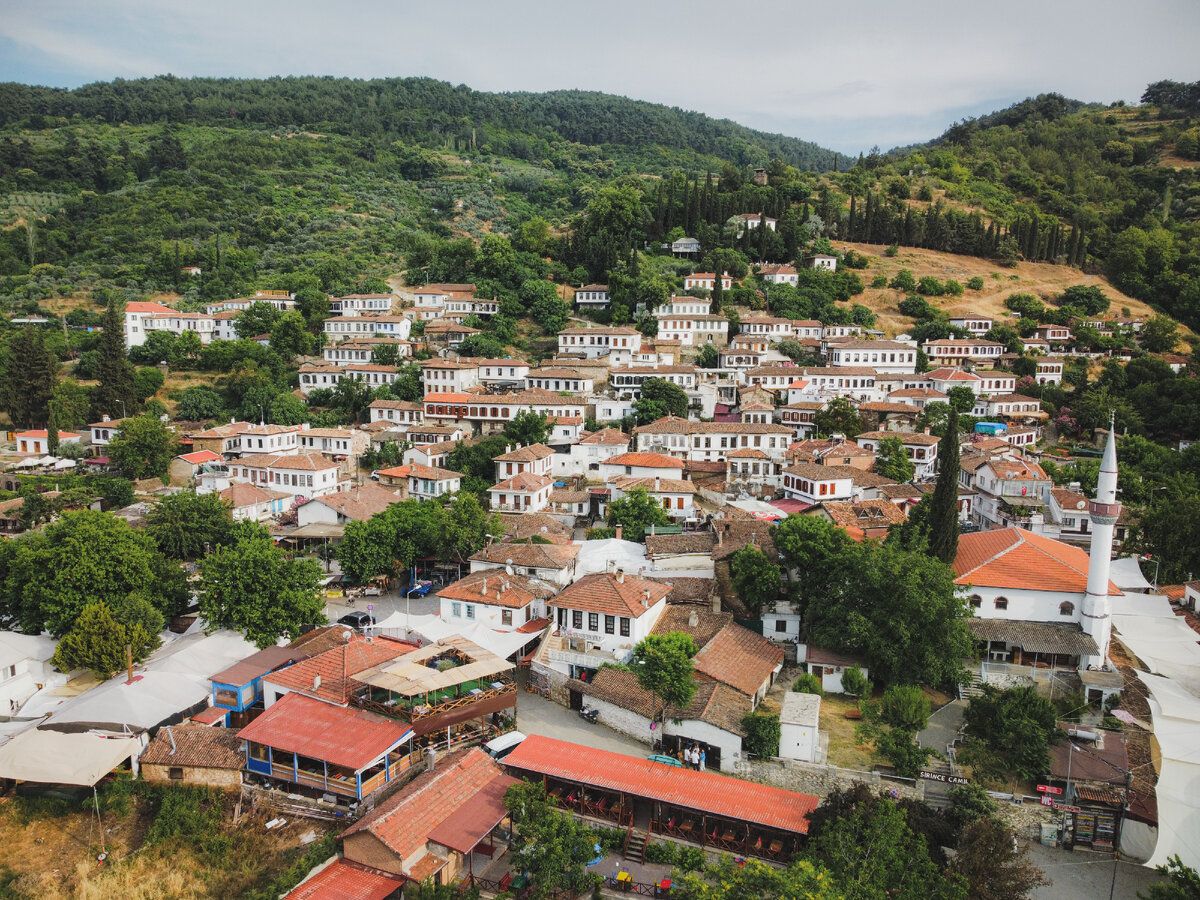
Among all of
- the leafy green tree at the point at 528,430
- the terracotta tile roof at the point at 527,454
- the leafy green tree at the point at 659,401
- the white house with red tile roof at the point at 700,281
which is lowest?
the terracotta tile roof at the point at 527,454

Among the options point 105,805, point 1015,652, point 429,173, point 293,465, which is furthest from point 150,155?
point 1015,652

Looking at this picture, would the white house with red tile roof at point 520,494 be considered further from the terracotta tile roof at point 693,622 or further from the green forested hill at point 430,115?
the green forested hill at point 430,115

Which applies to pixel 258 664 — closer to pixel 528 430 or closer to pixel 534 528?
pixel 534 528

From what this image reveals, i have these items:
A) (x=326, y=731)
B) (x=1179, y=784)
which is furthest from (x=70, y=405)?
(x=1179, y=784)

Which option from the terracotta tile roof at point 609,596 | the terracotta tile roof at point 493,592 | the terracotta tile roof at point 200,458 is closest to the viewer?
the terracotta tile roof at point 609,596

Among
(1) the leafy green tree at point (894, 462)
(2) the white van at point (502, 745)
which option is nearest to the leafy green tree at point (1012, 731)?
(2) the white van at point (502, 745)
